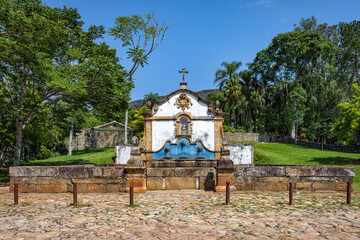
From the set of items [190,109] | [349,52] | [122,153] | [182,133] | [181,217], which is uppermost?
[349,52]

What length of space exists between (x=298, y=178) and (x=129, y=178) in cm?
615

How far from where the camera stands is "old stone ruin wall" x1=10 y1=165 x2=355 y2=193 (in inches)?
371

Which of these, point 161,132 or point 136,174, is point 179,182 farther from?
point 161,132

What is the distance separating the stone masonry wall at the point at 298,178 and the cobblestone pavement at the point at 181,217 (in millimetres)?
491

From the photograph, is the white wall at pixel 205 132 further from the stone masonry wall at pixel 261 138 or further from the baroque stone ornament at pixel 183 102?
the stone masonry wall at pixel 261 138

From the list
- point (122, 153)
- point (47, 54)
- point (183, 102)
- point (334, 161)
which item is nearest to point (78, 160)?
point (122, 153)

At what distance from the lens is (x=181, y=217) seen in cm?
636

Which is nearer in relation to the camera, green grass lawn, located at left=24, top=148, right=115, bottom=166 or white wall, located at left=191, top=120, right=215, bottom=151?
white wall, located at left=191, top=120, right=215, bottom=151

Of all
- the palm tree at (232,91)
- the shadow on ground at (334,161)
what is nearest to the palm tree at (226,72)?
the palm tree at (232,91)

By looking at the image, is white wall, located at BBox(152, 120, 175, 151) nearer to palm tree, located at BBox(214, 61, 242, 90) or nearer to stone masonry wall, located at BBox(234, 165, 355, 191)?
stone masonry wall, located at BBox(234, 165, 355, 191)

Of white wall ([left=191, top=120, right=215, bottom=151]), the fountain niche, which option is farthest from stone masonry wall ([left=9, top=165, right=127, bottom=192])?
white wall ([left=191, top=120, right=215, bottom=151])

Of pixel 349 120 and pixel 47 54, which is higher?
pixel 47 54

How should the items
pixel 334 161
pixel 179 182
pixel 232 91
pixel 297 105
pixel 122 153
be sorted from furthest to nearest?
1. pixel 232 91
2. pixel 297 105
3. pixel 334 161
4. pixel 122 153
5. pixel 179 182

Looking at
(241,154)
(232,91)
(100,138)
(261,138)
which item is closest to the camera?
(241,154)
